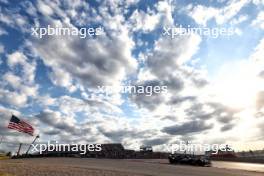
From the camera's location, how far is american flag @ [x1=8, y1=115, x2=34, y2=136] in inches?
1521

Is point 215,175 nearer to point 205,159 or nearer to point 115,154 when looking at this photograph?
point 205,159

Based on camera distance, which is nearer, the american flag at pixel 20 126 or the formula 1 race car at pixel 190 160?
the formula 1 race car at pixel 190 160

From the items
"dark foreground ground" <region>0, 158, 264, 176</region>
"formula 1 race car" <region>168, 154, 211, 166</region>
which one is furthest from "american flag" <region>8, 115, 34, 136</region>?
"formula 1 race car" <region>168, 154, 211, 166</region>

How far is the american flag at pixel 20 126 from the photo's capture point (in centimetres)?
3864

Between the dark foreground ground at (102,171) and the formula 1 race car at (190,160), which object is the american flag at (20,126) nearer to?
the dark foreground ground at (102,171)

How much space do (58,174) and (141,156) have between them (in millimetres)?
44083

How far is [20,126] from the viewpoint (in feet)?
129

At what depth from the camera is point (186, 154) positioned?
4238cm

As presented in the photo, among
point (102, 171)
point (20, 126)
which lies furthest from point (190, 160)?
point (20, 126)

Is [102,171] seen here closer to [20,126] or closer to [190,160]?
[190,160]

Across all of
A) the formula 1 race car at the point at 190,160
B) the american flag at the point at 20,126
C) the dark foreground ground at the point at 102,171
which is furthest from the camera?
the american flag at the point at 20,126

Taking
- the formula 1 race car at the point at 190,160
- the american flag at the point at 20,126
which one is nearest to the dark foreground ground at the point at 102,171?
the formula 1 race car at the point at 190,160

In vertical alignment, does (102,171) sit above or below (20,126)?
below

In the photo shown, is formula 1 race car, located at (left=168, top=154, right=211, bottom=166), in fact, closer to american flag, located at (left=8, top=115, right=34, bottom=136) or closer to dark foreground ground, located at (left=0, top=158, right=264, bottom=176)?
dark foreground ground, located at (left=0, top=158, right=264, bottom=176)
